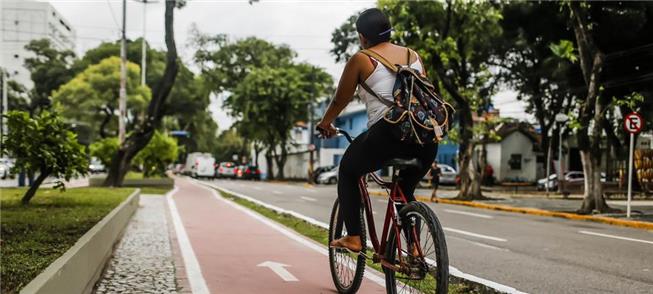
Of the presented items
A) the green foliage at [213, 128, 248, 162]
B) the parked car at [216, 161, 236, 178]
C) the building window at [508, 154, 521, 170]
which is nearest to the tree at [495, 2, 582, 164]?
the building window at [508, 154, 521, 170]

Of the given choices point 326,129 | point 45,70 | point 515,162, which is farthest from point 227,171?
point 326,129

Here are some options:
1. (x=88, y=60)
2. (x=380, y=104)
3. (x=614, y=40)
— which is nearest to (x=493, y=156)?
(x=614, y=40)

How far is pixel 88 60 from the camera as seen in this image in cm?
5772

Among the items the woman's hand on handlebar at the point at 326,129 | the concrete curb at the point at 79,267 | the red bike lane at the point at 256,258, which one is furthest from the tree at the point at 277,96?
the woman's hand on handlebar at the point at 326,129

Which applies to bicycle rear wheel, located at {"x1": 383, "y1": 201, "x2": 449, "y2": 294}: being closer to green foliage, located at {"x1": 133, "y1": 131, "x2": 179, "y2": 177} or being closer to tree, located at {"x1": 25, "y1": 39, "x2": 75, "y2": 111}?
green foliage, located at {"x1": 133, "y1": 131, "x2": 179, "y2": 177}

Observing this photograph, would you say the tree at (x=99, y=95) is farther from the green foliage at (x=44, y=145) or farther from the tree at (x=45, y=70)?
the green foliage at (x=44, y=145)

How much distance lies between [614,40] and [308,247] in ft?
68.6

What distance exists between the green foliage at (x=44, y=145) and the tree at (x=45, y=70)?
5278 cm

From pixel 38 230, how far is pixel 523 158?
42434mm

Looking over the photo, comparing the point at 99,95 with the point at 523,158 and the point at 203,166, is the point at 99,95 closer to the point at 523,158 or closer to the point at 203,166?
the point at 203,166

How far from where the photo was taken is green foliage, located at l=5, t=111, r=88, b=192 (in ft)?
37.5

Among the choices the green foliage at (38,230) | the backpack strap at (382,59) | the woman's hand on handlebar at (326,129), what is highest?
the backpack strap at (382,59)

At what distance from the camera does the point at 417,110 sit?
3766mm

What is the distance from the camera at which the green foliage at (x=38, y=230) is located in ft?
17.7
